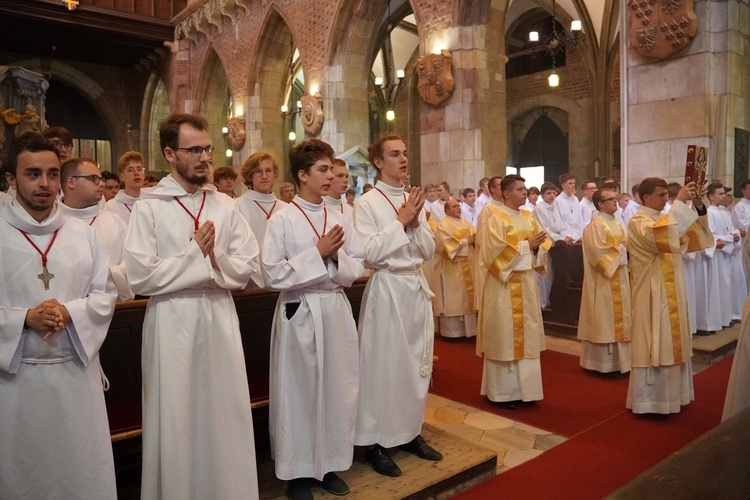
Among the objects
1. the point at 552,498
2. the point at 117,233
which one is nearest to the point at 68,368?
the point at 117,233

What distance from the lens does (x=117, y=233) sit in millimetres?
4062

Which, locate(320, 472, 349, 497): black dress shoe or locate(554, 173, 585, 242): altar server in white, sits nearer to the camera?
locate(320, 472, 349, 497): black dress shoe

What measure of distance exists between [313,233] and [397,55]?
16634 millimetres

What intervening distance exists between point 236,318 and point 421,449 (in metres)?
1.48

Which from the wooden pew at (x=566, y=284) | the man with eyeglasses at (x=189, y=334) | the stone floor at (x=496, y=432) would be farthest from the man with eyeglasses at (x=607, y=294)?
the man with eyeglasses at (x=189, y=334)

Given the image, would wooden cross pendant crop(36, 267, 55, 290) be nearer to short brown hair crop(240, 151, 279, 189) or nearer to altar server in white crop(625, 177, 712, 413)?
short brown hair crop(240, 151, 279, 189)

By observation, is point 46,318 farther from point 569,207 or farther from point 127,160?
point 569,207

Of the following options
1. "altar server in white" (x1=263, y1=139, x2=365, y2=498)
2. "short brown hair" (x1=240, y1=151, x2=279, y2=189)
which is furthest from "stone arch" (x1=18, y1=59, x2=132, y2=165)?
"altar server in white" (x1=263, y1=139, x2=365, y2=498)

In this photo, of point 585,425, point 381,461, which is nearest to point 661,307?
point 585,425

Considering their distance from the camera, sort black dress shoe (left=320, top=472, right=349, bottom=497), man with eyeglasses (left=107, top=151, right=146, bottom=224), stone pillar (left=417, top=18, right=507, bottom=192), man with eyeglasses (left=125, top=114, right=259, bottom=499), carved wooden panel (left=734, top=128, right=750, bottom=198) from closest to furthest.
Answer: man with eyeglasses (left=125, top=114, right=259, bottom=499)
black dress shoe (left=320, top=472, right=349, bottom=497)
man with eyeglasses (left=107, top=151, right=146, bottom=224)
carved wooden panel (left=734, top=128, right=750, bottom=198)
stone pillar (left=417, top=18, right=507, bottom=192)

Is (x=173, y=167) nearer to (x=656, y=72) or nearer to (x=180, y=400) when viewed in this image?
(x=180, y=400)

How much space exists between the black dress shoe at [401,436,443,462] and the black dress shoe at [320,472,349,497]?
22.6 inches

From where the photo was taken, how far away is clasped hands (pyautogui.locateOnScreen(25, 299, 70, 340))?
216 cm

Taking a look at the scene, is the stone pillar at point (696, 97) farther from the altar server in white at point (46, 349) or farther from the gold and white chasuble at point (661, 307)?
the altar server in white at point (46, 349)
